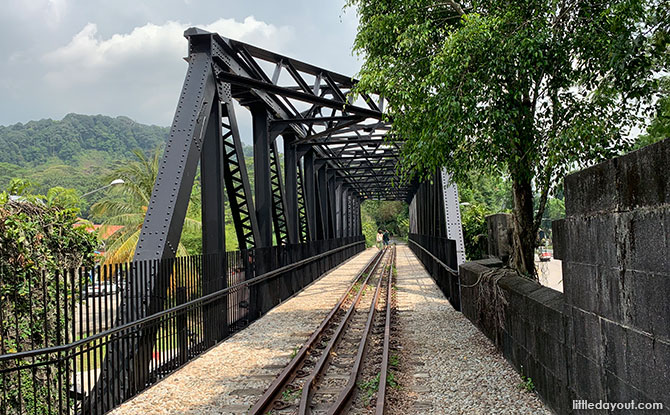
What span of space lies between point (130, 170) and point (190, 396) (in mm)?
22413

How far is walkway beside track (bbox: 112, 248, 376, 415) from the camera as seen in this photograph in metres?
5.64

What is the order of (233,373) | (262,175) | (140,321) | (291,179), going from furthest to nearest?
1. (291,179)
2. (262,175)
3. (233,373)
4. (140,321)

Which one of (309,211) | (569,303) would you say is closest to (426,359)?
(569,303)

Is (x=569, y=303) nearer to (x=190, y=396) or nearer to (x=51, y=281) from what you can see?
(x=190, y=396)

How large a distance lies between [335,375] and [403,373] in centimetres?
90

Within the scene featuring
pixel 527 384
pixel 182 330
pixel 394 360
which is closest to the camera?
pixel 527 384

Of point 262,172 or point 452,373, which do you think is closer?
point 452,373

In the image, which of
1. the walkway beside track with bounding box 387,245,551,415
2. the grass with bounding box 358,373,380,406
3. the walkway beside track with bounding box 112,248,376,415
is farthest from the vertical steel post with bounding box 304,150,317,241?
the grass with bounding box 358,373,380,406

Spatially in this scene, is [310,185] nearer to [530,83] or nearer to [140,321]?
[530,83]

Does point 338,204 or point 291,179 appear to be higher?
point 338,204

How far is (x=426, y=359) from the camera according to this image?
24.8ft

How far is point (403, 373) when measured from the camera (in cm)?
683

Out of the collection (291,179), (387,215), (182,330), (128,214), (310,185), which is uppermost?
(387,215)

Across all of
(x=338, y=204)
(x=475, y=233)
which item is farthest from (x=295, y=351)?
(x=338, y=204)
